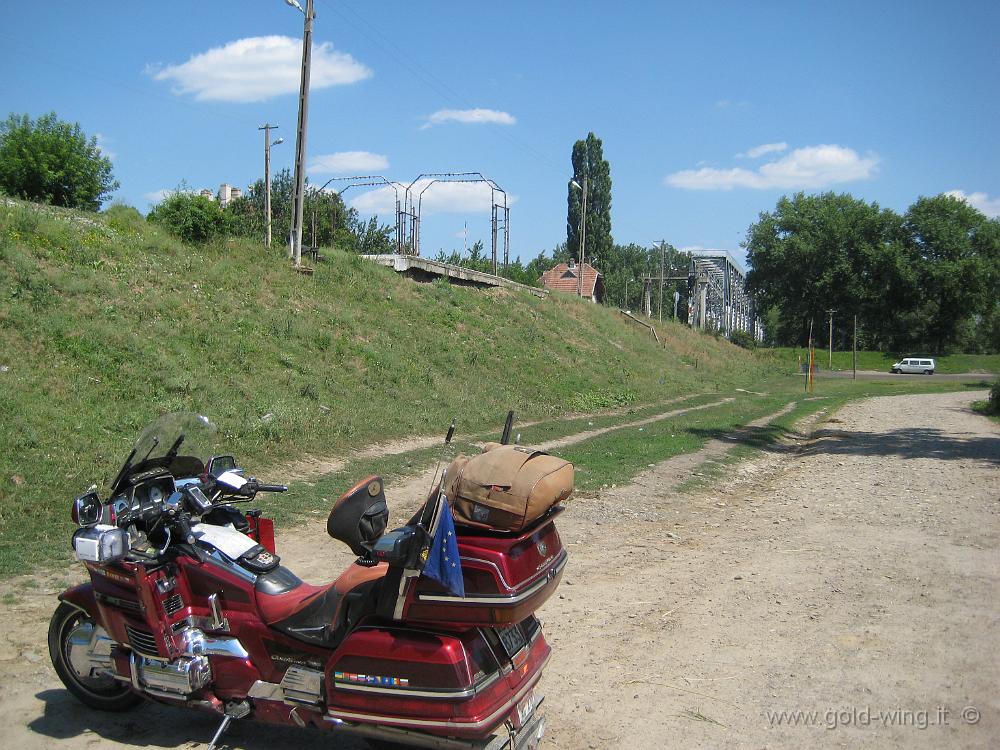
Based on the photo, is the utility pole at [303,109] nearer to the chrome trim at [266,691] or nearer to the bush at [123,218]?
the bush at [123,218]

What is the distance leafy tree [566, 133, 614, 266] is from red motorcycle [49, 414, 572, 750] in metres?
83.4

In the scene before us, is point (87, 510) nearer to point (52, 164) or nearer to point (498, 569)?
point (498, 569)

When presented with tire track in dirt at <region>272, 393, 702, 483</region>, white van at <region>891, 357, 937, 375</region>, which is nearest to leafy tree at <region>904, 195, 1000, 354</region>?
white van at <region>891, 357, 937, 375</region>

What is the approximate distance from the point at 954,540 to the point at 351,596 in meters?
7.86

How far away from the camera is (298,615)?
3975mm

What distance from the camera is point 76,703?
477cm

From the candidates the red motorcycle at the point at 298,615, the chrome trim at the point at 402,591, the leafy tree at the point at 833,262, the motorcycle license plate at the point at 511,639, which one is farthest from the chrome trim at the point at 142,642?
the leafy tree at the point at 833,262

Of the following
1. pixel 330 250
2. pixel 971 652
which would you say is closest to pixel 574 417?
pixel 330 250

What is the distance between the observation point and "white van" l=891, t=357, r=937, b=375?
7331 centimetres

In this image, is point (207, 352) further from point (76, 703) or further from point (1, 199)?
point (76, 703)

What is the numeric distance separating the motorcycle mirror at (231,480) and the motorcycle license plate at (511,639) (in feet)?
5.93

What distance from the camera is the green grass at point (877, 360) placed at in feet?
249

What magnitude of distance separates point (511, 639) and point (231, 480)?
6.24ft

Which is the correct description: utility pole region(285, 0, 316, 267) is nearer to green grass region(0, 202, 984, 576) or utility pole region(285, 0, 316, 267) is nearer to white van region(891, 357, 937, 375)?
green grass region(0, 202, 984, 576)
